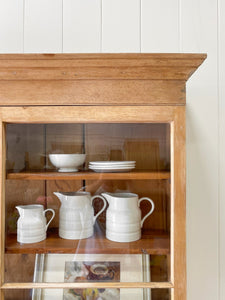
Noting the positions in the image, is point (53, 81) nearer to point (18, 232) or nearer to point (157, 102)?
point (157, 102)

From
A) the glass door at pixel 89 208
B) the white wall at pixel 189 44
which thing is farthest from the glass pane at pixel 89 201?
the white wall at pixel 189 44

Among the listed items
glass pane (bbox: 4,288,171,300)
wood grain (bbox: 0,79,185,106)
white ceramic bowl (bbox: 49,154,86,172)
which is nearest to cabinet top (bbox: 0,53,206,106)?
wood grain (bbox: 0,79,185,106)

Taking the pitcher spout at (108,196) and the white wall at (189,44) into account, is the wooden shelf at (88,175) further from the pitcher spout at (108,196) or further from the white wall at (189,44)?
the white wall at (189,44)

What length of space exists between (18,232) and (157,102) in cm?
50

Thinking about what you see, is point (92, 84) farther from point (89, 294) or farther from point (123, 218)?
point (89, 294)

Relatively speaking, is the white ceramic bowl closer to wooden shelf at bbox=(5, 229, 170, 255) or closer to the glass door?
the glass door

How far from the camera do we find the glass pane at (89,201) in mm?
711

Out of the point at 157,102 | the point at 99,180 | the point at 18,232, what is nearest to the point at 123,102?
the point at 157,102

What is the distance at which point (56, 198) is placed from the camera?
74cm

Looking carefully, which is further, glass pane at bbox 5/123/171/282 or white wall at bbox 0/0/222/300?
white wall at bbox 0/0/222/300

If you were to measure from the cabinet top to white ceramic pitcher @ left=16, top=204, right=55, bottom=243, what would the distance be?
0.28m

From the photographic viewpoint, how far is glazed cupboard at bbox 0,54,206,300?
2.26 feet

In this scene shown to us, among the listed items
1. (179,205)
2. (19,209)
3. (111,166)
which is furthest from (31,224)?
(179,205)

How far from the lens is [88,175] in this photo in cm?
72
